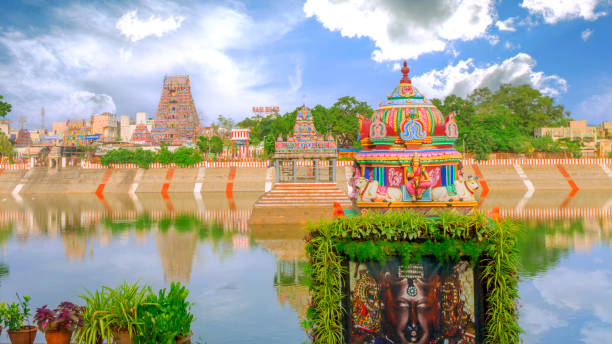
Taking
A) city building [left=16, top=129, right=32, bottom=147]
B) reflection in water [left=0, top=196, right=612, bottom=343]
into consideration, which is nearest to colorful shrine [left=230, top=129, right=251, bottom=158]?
city building [left=16, top=129, right=32, bottom=147]

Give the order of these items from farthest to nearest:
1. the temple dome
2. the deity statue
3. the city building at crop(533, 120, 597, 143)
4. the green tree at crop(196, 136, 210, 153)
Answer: the city building at crop(533, 120, 597, 143)
the green tree at crop(196, 136, 210, 153)
the temple dome
the deity statue

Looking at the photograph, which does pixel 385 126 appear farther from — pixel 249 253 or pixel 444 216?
pixel 249 253

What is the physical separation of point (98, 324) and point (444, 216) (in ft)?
14.2

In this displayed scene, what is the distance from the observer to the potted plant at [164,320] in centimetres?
655

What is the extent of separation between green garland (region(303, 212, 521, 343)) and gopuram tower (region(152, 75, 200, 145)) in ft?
214

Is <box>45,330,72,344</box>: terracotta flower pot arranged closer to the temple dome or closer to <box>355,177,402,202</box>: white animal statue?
<box>355,177,402,202</box>: white animal statue

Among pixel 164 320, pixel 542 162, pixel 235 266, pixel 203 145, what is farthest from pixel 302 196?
pixel 203 145

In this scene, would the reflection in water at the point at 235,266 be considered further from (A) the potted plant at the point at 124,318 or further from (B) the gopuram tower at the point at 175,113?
(B) the gopuram tower at the point at 175,113

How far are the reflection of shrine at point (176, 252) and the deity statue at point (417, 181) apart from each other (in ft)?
20.1

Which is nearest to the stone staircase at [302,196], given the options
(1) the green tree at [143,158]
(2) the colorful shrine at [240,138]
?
(1) the green tree at [143,158]

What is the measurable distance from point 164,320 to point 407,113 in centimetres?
749

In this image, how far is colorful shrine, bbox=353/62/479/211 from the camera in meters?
11.0

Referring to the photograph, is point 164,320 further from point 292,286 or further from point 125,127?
point 125,127

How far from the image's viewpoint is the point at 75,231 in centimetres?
2303
